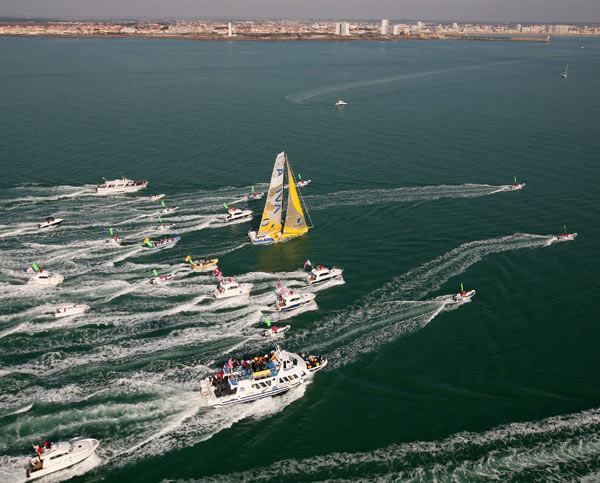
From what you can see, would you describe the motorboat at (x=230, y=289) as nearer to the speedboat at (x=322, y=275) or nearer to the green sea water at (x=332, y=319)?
the green sea water at (x=332, y=319)

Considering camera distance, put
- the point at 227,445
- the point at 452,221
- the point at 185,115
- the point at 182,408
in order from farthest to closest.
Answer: the point at 185,115 < the point at 452,221 < the point at 182,408 < the point at 227,445

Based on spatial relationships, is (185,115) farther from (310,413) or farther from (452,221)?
(310,413)

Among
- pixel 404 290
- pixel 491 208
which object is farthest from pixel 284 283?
pixel 491 208

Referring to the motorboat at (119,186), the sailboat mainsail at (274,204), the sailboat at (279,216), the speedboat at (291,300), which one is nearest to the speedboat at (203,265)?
the sailboat at (279,216)

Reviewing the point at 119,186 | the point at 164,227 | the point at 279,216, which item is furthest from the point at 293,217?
the point at 119,186

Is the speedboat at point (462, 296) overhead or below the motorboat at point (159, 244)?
below

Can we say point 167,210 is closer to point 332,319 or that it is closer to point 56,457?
point 332,319
